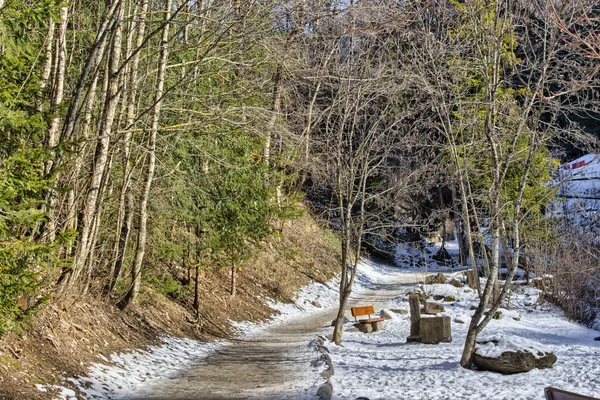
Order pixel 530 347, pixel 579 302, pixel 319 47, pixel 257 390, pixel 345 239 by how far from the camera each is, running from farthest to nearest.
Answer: pixel 579 302, pixel 319 47, pixel 345 239, pixel 530 347, pixel 257 390

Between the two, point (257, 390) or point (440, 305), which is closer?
point (257, 390)

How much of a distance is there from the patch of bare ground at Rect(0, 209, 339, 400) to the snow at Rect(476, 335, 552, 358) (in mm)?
5714

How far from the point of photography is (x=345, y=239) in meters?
11.9

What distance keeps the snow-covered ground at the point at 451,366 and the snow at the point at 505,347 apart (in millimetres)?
110

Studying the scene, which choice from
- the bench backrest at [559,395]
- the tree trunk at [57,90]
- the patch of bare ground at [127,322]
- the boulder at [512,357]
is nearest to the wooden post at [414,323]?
the boulder at [512,357]

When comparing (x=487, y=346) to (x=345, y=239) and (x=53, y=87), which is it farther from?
(x=53, y=87)

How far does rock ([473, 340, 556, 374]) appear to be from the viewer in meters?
9.12

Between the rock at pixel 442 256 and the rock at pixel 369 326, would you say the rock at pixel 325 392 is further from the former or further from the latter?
the rock at pixel 442 256

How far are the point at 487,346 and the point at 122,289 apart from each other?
6.60 meters

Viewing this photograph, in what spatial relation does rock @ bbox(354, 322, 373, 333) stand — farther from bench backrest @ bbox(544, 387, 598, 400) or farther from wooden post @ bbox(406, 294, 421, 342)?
bench backrest @ bbox(544, 387, 598, 400)

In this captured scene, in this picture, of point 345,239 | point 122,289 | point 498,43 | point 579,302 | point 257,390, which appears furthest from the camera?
point 579,302

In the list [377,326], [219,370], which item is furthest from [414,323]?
[219,370]

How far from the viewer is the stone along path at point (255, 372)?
730cm

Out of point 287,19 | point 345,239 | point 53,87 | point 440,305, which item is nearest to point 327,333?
point 345,239
